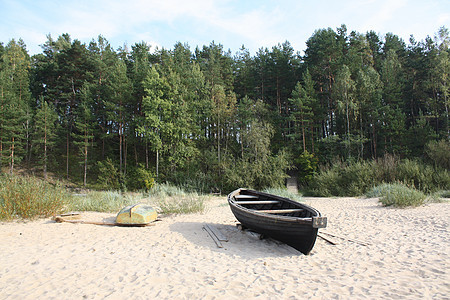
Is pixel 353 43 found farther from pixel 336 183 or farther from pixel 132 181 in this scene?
pixel 132 181

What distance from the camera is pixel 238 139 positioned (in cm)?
2955

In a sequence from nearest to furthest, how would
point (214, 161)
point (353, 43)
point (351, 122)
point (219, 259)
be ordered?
point (219, 259) → point (214, 161) → point (351, 122) → point (353, 43)

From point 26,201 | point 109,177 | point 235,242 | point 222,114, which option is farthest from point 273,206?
point 109,177

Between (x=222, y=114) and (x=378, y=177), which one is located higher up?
(x=222, y=114)

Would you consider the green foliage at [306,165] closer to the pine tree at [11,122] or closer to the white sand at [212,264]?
the white sand at [212,264]

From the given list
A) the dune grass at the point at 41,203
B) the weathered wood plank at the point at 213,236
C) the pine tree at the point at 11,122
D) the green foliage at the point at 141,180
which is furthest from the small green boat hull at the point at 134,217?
the pine tree at the point at 11,122

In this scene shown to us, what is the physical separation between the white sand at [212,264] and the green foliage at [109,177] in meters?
18.7

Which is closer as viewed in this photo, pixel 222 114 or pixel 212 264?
pixel 212 264

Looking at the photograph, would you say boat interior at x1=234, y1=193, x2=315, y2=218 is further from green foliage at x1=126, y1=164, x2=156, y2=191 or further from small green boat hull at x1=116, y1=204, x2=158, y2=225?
green foliage at x1=126, y1=164, x2=156, y2=191

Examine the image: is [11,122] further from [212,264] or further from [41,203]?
[212,264]

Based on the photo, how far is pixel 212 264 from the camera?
14.7 ft

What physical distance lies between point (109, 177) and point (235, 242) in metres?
23.1

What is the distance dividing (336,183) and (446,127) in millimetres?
17935

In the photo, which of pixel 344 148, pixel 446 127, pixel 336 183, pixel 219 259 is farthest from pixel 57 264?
→ pixel 446 127
